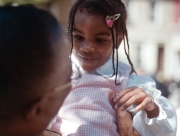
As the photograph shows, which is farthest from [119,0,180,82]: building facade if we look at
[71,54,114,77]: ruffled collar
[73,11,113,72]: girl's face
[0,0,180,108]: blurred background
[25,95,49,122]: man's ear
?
[25,95,49,122]: man's ear

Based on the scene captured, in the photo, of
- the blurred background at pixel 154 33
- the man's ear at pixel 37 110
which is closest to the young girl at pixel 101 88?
the man's ear at pixel 37 110

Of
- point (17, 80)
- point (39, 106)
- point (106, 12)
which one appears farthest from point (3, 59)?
point (106, 12)

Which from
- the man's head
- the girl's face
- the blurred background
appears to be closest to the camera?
the man's head

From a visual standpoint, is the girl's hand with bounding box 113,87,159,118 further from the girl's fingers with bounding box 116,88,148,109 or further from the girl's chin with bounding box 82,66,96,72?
the girl's chin with bounding box 82,66,96,72

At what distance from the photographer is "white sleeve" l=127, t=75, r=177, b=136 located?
6.42 ft

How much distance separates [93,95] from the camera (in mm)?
1992

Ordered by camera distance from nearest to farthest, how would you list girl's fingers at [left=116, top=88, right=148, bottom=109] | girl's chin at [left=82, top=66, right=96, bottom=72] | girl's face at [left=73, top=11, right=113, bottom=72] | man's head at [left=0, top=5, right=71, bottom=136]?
1. man's head at [left=0, top=5, right=71, bottom=136]
2. girl's fingers at [left=116, top=88, right=148, bottom=109]
3. girl's face at [left=73, top=11, right=113, bottom=72]
4. girl's chin at [left=82, top=66, right=96, bottom=72]

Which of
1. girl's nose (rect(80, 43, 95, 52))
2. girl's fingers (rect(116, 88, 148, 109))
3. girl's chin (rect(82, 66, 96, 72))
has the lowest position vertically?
girl's fingers (rect(116, 88, 148, 109))

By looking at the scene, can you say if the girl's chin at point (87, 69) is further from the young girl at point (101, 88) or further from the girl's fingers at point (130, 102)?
the girl's fingers at point (130, 102)

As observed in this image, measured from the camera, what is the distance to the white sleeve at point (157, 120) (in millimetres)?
1958

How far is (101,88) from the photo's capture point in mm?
2014

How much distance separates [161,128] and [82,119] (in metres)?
0.34

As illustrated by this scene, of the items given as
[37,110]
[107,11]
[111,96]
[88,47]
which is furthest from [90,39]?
[37,110]

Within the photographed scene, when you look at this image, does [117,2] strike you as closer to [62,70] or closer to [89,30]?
[89,30]
